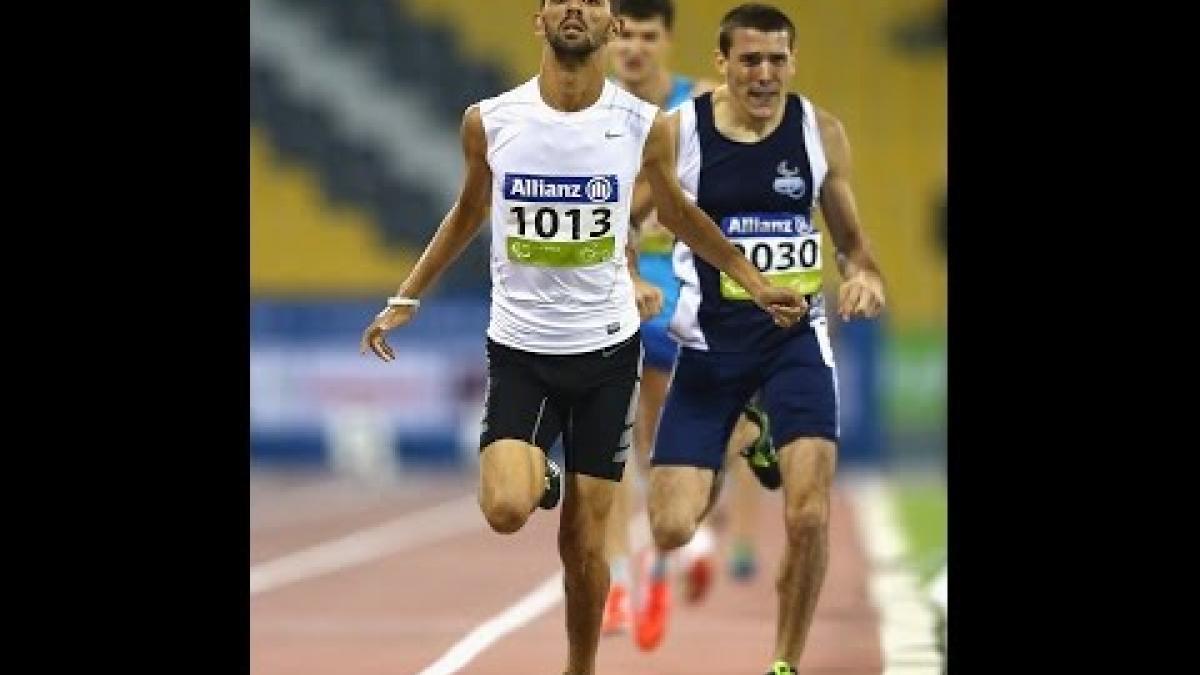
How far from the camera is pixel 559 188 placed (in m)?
9.95

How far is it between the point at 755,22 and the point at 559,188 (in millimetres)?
1578

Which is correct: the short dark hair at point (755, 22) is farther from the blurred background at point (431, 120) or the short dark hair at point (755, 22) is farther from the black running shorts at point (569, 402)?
the blurred background at point (431, 120)

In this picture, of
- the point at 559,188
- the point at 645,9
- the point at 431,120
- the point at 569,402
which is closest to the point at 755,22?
the point at 559,188

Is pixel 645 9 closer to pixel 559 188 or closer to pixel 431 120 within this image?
pixel 559 188

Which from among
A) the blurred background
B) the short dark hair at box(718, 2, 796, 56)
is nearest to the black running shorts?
the short dark hair at box(718, 2, 796, 56)

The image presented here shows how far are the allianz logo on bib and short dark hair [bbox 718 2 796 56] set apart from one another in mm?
1378

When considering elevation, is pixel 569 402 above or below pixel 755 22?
below

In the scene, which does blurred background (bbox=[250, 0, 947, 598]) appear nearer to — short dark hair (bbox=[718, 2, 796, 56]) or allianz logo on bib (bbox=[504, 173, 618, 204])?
short dark hair (bbox=[718, 2, 796, 56])

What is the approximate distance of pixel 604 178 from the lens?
10000 mm

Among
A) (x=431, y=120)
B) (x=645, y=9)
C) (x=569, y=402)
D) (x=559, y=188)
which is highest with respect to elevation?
(x=431, y=120)

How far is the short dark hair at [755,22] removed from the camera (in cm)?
1112
